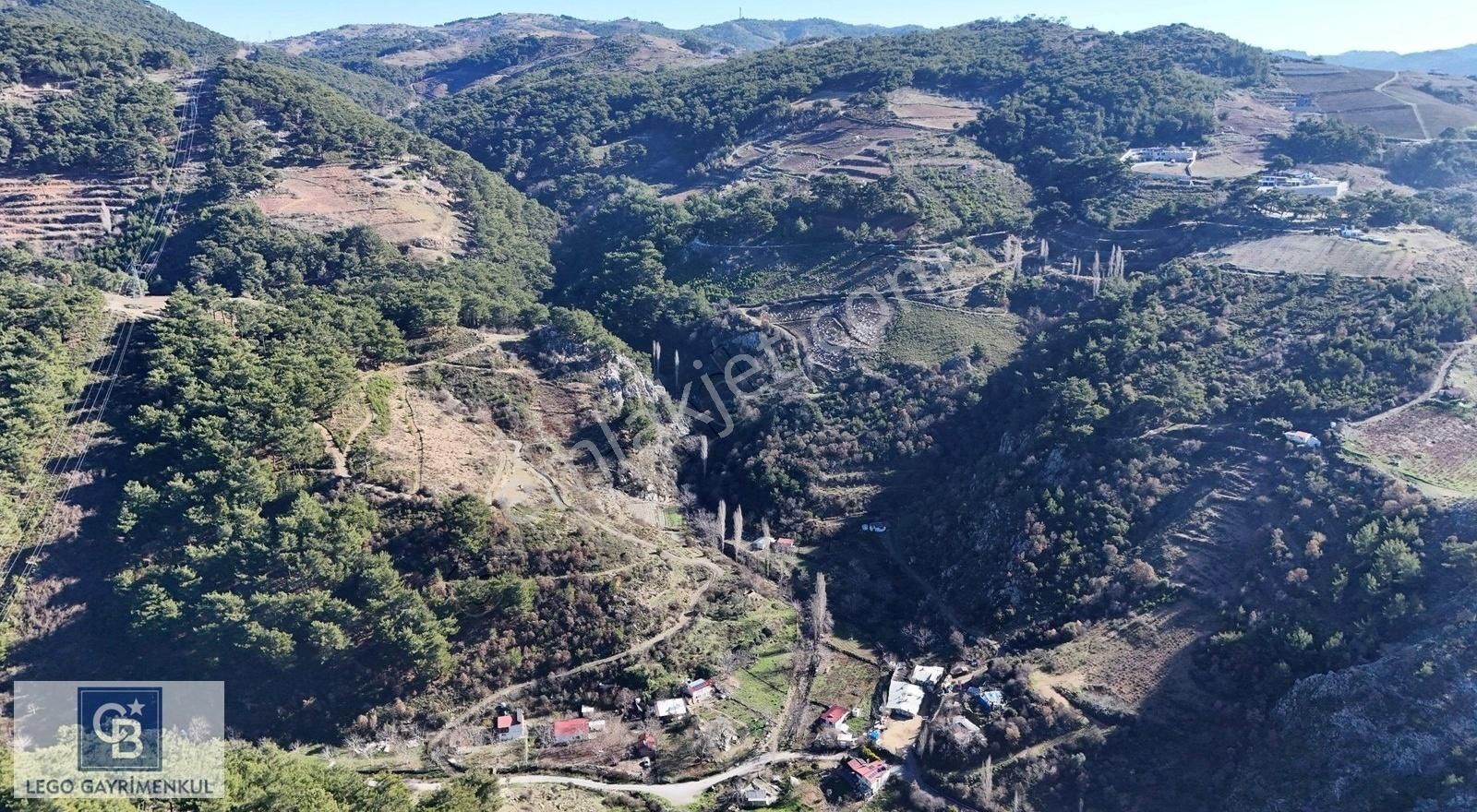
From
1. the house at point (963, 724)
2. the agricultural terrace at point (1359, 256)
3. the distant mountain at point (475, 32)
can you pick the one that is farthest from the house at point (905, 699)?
the distant mountain at point (475, 32)

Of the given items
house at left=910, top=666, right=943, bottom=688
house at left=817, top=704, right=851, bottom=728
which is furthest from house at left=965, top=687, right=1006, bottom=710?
house at left=817, top=704, right=851, bottom=728

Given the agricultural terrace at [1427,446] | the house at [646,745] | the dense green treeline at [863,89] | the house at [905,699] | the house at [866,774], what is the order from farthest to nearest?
1. the dense green treeline at [863,89]
2. the agricultural terrace at [1427,446]
3. the house at [905,699]
4. the house at [646,745]
5. the house at [866,774]

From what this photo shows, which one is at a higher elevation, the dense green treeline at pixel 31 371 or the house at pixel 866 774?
the dense green treeline at pixel 31 371

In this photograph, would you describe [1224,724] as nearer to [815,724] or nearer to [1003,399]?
[815,724]

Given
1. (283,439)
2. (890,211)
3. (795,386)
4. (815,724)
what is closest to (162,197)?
(283,439)

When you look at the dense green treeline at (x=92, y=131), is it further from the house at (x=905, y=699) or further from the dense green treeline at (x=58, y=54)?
the house at (x=905, y=699)

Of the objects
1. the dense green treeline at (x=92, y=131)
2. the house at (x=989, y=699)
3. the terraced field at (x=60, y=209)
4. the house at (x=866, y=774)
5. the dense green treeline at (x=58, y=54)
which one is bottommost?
the house at (x=866, y=774)

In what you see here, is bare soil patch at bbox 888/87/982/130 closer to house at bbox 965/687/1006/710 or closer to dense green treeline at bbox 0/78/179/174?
house at bbox 965/687/1006/710
